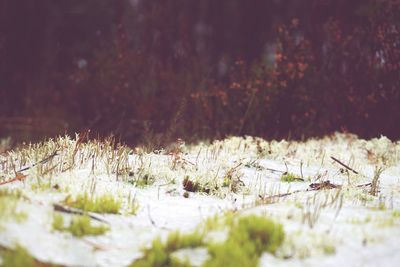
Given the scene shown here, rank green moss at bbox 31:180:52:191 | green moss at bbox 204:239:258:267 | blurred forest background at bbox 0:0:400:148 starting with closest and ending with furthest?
green moss at bbox 204:239:258:267
green moss at bbox 31:180:52:191
blurred forest background at bbox 0:0:400:148

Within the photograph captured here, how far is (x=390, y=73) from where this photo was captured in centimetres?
849

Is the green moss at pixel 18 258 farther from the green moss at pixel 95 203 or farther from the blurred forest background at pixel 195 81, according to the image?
the blurred forest background at pixel 195 81

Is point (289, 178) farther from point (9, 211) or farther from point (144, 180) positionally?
point (9, 211)

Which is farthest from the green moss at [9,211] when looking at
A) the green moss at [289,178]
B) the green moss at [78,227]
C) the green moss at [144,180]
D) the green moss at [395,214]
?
the green moss at [289,178]

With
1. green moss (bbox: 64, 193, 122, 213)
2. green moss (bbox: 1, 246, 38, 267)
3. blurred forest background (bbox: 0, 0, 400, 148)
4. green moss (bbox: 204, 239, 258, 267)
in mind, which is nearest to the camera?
green moss (bbox: 1, 246, 38, 267)

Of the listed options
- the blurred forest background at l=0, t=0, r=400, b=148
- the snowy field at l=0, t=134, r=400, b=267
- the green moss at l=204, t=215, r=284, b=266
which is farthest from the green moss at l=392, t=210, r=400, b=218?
the blurred forest background at l=0, t=0, r=400, b=148

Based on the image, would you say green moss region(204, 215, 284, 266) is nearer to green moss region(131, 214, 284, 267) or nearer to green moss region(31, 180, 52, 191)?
green moss region(131, 214, 284, 267)

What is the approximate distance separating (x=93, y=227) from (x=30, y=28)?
918 cm

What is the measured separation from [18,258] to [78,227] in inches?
19.1

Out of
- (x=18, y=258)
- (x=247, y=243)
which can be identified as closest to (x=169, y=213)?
(x=247, y=243)

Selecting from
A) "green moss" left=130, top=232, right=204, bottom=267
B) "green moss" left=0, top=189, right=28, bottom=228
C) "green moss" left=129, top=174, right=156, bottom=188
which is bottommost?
"green moss" left=130, top=232, right=204, bottom=267

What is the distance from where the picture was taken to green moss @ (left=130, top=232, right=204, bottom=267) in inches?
89.7

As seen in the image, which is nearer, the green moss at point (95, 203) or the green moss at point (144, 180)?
the green moss at point (95, 203)

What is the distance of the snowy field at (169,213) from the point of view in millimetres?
2334
